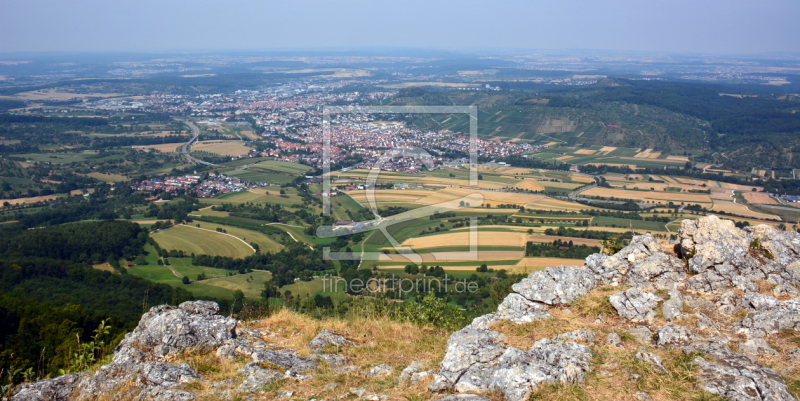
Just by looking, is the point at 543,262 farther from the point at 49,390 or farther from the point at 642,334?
the point at 49,390

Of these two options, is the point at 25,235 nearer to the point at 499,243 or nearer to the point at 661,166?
the point at 499,243

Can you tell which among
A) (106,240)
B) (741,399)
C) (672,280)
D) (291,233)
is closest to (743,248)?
(672,280)

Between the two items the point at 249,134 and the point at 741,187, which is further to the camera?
the point at 249,134

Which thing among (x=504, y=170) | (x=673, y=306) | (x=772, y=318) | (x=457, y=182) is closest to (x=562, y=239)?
(x=457, y=182)

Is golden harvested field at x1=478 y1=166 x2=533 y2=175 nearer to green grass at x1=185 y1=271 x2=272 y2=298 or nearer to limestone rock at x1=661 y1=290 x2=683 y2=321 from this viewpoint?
green grass at x1=185 y1=271 x2=272 y2=298

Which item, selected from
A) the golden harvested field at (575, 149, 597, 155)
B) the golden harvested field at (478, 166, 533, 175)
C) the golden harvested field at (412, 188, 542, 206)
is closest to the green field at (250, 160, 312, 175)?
the golden harvested field at (412, 188, 542, 206)

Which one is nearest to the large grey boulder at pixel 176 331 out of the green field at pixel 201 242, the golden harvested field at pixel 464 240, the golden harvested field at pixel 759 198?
the golden harvested field at pixel 464 240
